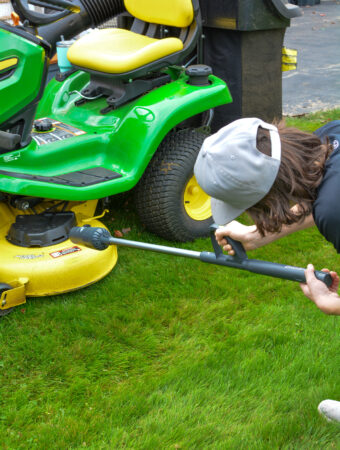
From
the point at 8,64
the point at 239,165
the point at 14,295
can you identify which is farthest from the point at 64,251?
the point at 239,165

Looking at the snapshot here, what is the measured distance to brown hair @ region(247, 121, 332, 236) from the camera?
1482 mm

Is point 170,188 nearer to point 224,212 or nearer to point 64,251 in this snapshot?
point 64,251

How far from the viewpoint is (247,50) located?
3418 millimetres

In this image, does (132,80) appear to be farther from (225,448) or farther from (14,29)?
(225,448)

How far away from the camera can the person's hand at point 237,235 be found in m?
1.77

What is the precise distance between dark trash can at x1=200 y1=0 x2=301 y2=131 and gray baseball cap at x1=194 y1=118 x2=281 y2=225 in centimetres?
201

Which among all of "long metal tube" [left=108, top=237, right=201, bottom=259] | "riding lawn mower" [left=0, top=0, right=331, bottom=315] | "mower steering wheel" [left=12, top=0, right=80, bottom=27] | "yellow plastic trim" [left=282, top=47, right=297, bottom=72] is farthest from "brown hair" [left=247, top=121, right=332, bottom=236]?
"yellow plastic trim" [left=282, top=47, right=297, bottom=72]

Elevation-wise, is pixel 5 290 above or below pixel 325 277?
below

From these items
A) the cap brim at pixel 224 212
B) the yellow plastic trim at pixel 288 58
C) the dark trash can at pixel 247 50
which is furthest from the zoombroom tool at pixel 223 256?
the yellow plastic trim at pixel 288 58

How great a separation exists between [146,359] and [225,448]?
545mm

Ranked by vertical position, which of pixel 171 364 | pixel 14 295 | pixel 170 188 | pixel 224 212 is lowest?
pixel 171 364

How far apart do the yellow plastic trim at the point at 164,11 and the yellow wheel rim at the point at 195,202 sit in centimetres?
84

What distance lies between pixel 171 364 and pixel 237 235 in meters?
0.72

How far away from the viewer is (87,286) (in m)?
2.73
